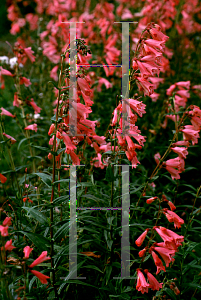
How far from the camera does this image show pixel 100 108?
4.08 meters

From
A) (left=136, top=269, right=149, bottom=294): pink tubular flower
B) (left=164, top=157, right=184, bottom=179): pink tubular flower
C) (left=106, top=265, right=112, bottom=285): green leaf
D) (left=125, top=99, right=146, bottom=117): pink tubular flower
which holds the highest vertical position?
(left=125, top=99, right=146, bottom=117): pink tubular flower

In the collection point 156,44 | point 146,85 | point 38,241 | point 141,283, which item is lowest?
point 141,283

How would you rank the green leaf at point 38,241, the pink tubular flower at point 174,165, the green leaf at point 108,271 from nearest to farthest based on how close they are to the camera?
the green leaf at point 38,241 → the green leaf at point 108,271 → the pink tubular flower at point 174,165

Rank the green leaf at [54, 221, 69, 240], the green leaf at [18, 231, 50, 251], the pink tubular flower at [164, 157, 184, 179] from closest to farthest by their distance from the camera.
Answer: the green leaf at [18, 231, 50, 251]
the green leaf at [54, 221, 69, 240]
the pink tubular flower at [164, 157, 184, 179]

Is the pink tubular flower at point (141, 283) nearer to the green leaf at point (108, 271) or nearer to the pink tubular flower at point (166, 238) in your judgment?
the pink tubular flower at point (166, 238)

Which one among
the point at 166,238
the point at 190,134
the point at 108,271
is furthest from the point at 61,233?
the point at 190,134

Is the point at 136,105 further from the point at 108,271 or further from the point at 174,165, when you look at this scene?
the point at 108,271

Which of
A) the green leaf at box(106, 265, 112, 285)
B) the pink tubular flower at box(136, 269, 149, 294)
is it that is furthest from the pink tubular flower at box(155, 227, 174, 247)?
the green leaf at box(106, 265, 112, 285)

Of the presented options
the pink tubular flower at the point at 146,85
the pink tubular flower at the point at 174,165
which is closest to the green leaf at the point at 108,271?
the pink tubular flower at the point at 174,165

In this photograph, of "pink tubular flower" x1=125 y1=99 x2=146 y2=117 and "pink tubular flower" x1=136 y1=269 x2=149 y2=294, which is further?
"pink tubular flower" x1=125 y1=99 x2=146 y2=117

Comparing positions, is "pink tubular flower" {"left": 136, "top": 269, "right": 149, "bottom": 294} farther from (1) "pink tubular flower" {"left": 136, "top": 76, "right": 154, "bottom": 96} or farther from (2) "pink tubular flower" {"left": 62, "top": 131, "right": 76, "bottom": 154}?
(1) "pink tubular flower" {"left": 136, "top": 76, "right": 154, "bottom": 96}

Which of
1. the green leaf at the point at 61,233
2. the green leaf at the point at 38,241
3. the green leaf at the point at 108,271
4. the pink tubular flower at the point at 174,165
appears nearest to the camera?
the green leaf at the point at 38,241

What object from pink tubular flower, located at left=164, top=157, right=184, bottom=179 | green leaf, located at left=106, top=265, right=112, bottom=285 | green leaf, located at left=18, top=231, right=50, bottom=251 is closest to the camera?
green leaf, located at left=18, top=231, right=50, bottom=251

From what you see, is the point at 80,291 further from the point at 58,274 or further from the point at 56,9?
the point at 56,9
